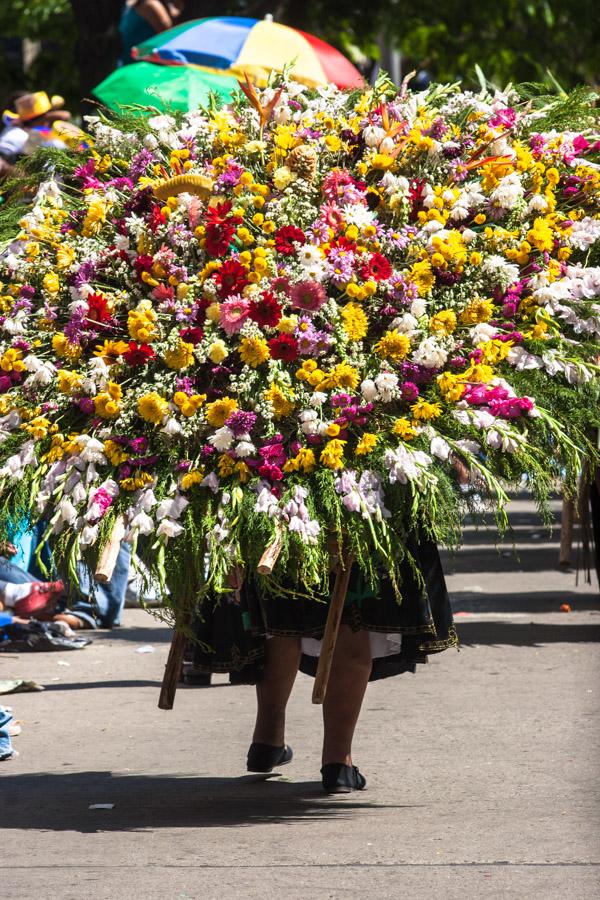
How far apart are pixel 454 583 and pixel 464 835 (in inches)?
258

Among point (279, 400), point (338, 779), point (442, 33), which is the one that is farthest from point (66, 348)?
point (442, 33)

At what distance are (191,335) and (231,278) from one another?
0.20m

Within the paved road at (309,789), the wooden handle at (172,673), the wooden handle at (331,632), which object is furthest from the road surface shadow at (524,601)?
the wooden handle at (331,632)

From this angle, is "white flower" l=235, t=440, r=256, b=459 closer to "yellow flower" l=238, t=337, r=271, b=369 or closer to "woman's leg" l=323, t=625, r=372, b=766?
"yellow flower" l=238, t=337, r=271, b=369

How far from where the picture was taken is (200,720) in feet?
20.9

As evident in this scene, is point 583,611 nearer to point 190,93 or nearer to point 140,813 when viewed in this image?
point 190,93

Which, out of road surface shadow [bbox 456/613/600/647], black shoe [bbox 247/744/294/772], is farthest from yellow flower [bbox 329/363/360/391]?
road surface shadow [bbox 456/613/600/647]

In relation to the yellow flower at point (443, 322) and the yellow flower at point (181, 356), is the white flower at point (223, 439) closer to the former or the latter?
the yellow flower at point (181, 356)

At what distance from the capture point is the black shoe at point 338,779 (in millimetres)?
4914

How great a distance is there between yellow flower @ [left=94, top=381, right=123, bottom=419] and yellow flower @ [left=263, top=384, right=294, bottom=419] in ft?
1.49

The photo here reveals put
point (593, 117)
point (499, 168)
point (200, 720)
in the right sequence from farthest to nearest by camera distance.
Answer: point (200, 720), point (593, 117), point (499, 168)

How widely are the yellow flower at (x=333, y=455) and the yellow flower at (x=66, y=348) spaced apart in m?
0.85

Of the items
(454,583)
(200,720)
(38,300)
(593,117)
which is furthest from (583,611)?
(38,300)

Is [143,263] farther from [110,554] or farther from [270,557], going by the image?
[270,557]
